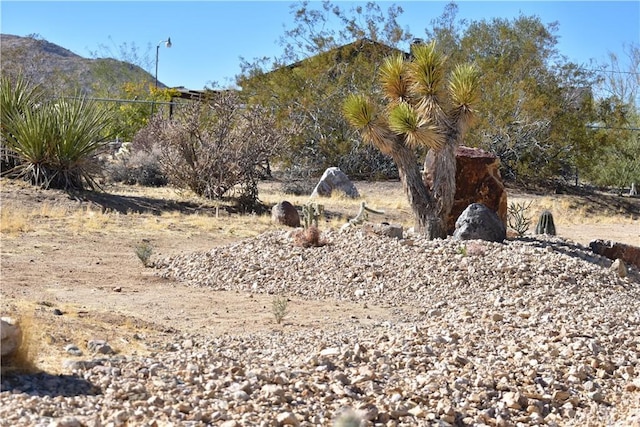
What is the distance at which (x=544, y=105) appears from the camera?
89.7 feet

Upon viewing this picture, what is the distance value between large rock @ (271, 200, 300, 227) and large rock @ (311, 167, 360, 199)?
5.47 metres

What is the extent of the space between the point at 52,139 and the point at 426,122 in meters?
7.13

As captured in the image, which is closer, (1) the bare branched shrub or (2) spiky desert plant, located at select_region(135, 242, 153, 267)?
(2) spiky desert plant, located at select_region(135, 242, 153, 267)

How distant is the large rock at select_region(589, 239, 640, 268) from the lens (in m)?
12.2

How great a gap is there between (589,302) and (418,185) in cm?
401

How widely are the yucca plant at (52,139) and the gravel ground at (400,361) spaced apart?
6.30m

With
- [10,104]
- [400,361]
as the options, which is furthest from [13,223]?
[400,361]

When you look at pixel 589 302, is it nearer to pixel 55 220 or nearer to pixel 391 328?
pixel 391 328

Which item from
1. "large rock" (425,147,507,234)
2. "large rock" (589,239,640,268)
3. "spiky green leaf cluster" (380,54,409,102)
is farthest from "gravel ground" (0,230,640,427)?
"spiky green leaf cluster" (380,54,409,102)

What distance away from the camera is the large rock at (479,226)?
11.7 m

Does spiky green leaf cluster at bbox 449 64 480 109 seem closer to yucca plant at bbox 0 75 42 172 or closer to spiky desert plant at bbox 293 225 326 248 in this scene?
spiky desert plant at bbox 293 225 326 248

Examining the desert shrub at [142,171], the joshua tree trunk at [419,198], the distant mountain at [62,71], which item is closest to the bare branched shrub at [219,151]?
the desert shrub at [142,171]

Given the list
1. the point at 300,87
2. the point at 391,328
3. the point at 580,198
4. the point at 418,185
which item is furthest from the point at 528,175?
the point at 391,328

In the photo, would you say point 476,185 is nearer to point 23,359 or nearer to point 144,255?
point 144,255
